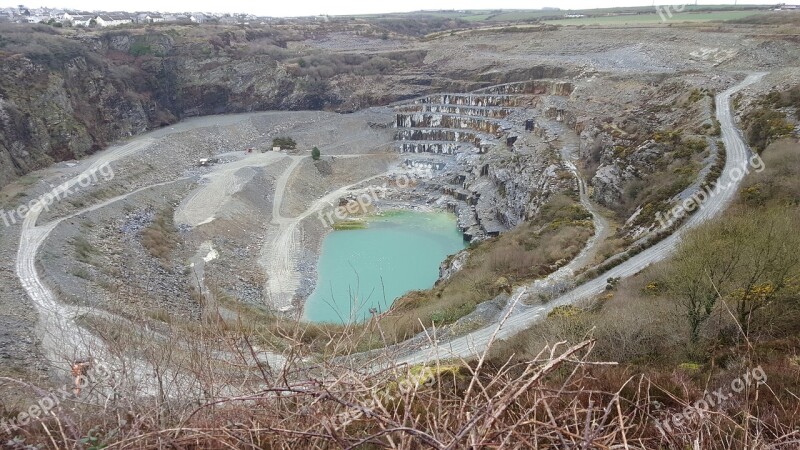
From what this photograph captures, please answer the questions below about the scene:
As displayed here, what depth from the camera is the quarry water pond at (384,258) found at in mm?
25578

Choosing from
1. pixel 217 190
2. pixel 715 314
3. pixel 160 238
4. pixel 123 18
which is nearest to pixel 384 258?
pixel 160 238

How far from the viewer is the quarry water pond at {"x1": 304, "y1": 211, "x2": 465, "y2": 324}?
2558 centimetres

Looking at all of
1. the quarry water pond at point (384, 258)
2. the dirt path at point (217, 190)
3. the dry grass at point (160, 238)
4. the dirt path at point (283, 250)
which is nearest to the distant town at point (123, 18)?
the dirt path at point (217, 190)

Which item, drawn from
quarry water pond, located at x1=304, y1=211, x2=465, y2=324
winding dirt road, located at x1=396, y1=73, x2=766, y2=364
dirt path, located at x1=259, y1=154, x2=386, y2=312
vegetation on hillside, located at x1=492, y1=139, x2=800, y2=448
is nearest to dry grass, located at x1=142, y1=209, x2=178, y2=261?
dirt path, located at x1=259, y1=154, x2=386, y2=312

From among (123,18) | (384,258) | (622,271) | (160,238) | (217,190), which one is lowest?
(384,258)

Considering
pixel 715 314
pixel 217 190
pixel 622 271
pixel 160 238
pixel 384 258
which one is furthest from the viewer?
pixel 217 190

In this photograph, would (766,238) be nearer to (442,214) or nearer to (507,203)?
(507,203)

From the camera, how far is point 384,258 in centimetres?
3127

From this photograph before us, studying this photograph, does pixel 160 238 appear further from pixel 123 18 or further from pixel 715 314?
pixel 123 18

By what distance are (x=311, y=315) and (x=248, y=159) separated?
24.8m

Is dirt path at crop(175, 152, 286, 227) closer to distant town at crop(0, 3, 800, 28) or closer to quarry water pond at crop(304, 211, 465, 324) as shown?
quarry water pond at crop(304, 211, 465, 324)

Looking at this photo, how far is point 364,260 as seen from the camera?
A: 3092 centimetres

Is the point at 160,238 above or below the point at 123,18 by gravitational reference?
below

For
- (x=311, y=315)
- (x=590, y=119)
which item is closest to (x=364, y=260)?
(x=311, y=315)
